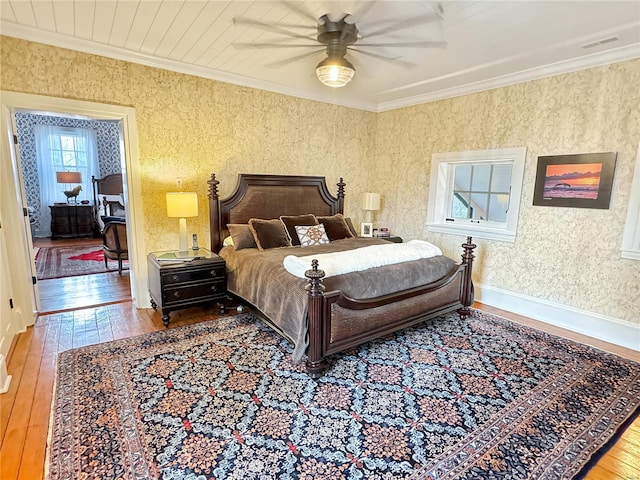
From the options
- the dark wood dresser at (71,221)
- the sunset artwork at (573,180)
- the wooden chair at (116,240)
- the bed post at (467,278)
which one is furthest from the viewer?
the dark wood dresser at (71,221)

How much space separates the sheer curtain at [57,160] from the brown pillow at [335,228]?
6.70m

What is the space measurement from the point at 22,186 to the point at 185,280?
172 cm

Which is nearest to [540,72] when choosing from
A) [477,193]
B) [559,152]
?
[559,152]

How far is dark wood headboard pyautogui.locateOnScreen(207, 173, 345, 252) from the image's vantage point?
391 cm

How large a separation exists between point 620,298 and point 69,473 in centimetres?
425

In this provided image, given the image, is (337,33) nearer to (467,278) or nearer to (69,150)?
(467,278)

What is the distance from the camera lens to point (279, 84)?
416 cm

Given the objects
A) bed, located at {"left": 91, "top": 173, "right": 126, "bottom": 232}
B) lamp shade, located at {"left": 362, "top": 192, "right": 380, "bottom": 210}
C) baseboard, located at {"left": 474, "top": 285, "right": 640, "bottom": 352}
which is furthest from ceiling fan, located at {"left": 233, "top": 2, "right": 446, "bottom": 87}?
bed, located at {"left": 91, "top": 173, "right": 126, "bottom": 232}

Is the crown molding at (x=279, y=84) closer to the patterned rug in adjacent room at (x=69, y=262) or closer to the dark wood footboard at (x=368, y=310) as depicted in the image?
the dark wood footboard at (x=368, y=310)

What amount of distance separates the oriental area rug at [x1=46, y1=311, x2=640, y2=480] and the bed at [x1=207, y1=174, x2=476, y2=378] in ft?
0.79

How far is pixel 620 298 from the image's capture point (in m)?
3.06

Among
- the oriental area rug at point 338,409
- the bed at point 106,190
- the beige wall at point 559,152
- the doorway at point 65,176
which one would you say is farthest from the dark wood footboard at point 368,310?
the bed at point 106,190

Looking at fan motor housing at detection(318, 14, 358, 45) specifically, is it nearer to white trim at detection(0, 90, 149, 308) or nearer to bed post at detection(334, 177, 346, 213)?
white trim at detection(0, 90, 149, 308)

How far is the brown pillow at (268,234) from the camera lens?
3.69 metres
